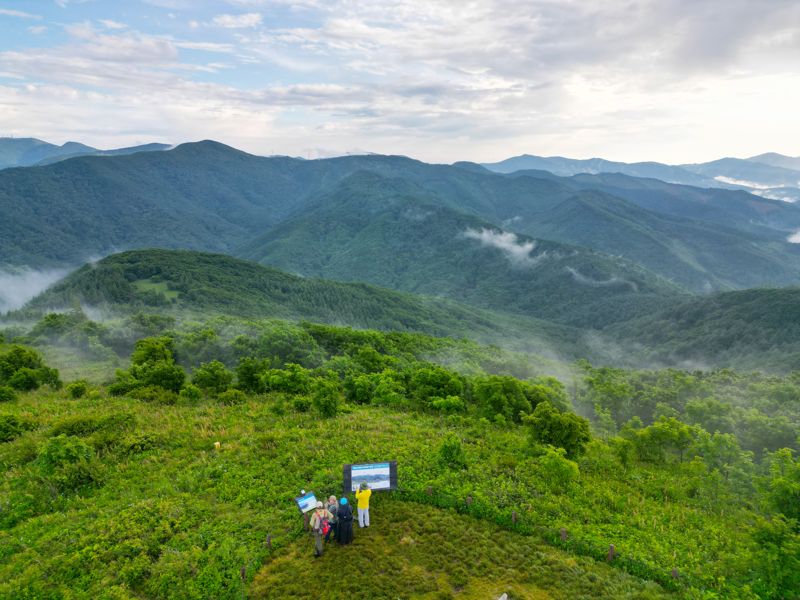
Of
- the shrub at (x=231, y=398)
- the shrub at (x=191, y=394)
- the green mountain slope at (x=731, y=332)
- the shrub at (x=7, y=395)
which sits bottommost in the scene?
the green mountain slope at (x=731, y=332)

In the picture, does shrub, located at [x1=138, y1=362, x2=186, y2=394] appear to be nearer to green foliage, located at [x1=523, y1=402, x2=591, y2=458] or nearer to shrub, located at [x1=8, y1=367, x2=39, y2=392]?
shrub, located at [x1=8, y1=367, x2=39, y2=392]

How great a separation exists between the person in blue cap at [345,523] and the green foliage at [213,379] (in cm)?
2298

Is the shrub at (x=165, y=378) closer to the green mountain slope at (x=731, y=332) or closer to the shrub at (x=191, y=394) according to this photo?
the shrub at (x=191, y=394)

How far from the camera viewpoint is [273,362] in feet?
186

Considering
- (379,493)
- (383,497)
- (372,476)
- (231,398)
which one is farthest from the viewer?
(231,398)

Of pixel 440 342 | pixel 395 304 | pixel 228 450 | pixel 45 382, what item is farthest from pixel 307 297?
pixel 228 450

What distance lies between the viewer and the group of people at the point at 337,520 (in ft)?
57.3

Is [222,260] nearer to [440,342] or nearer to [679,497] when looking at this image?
[440,342]

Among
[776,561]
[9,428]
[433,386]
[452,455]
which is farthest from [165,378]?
[776,561]

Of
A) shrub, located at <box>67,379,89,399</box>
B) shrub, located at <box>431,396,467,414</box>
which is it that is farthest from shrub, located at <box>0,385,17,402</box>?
shrub, located at <box>431,396,467,414</box>

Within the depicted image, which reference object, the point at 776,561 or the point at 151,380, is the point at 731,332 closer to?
the point at 776,561

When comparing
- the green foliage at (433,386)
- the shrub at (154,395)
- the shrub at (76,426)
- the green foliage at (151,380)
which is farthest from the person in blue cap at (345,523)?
the green foliage at (151,380)

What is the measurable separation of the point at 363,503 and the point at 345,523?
1.08 metres

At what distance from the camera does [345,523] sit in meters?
18.1
